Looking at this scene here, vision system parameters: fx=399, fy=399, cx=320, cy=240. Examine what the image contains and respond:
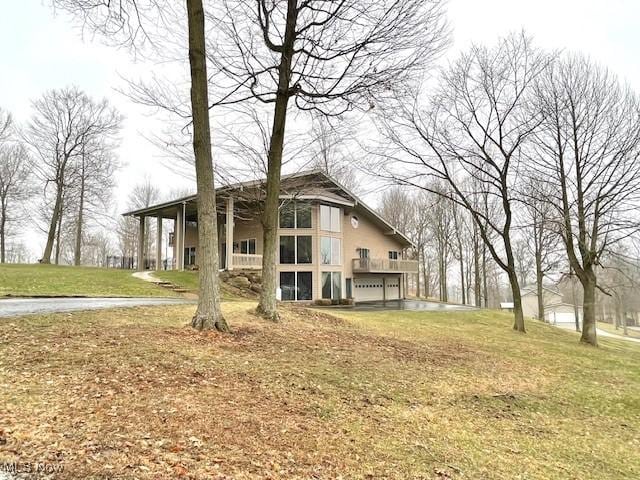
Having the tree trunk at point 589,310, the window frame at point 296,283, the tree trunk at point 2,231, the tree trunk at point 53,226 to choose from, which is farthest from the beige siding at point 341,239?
the tree trunk at point 2,231

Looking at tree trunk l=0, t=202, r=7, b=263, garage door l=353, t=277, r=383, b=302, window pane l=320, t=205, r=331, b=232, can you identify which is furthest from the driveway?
tree trunk l=0, t=202, r=7, b=263

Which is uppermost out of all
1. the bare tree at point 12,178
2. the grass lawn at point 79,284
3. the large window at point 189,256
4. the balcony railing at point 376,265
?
the bare tree at point 12,178

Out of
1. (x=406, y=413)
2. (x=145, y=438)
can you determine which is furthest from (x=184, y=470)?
(x=406, y=413)

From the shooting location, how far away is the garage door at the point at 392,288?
31.9m

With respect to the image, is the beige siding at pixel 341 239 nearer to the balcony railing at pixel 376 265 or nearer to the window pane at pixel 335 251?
the window pane at pixel 335 251

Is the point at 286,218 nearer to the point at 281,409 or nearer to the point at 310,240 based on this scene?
the point at 310,240

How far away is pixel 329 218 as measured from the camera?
25562 mm

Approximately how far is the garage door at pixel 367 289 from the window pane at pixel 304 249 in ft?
17.7

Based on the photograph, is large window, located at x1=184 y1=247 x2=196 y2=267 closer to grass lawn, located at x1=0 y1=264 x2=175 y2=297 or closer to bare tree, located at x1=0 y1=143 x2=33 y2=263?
grass lawn, located at x1=0 y1=264 x2=175 y2=297

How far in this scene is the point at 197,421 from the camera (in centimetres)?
375

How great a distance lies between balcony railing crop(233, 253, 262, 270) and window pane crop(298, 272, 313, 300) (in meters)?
2.59

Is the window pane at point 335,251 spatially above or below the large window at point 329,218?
below

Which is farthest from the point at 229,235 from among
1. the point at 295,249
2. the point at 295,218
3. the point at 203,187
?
the point at 203,187

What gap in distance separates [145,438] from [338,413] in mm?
2158
